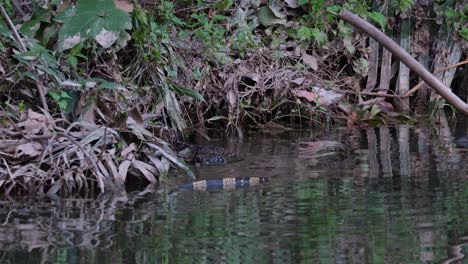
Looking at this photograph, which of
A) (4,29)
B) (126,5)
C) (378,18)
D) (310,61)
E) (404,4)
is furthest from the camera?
(404,4)

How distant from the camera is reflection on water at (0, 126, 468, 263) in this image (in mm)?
4031

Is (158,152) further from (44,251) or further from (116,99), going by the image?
(44,251)

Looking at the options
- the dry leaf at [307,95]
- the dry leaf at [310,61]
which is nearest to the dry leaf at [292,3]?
the dry leaf at [310,61]

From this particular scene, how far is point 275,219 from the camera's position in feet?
15.7

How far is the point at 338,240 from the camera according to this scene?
13.9 ft

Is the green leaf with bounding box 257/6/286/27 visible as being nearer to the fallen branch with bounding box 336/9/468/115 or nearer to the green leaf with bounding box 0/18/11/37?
the green leaf with bounding box 0/18/11/37

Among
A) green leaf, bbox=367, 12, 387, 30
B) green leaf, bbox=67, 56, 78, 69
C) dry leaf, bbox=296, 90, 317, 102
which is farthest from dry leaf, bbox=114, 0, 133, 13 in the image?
green leaf, bbox=367, 12, 387, 30

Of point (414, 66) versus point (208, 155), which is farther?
point (208, 155)

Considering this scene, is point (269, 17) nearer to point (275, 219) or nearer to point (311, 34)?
point (311, 34)

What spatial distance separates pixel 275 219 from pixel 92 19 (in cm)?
225

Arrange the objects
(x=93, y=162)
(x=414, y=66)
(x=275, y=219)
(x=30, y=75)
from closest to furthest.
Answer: (x=414, y=66)
(x=275, y=219)
(x=93, y=162)
(x=30, y=75)

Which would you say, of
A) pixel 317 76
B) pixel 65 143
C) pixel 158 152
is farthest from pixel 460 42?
pixel 65 143

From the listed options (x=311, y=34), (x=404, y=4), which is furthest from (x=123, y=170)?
(x=404, y=4)

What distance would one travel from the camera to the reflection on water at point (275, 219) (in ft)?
13.2
